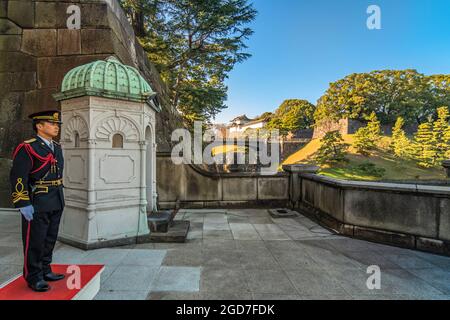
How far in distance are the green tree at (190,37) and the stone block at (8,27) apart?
717 centimetres

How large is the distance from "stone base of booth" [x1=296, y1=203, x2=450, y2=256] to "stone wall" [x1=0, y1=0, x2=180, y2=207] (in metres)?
6.00

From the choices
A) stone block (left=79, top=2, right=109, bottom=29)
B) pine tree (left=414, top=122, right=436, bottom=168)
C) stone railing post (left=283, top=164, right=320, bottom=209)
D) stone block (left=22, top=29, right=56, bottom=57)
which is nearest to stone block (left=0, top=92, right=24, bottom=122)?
stone block (left=22, top=29, right=56, bottom=57)

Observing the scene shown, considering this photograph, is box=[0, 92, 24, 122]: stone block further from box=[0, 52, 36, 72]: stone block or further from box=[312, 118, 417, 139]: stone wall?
box=[312, 118, 417, 139]: stone wall

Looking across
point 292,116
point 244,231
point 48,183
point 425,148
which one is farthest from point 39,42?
point 292,116

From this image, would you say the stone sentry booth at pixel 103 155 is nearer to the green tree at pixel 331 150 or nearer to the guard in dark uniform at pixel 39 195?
the guard in dark uniform at pixel 39 195

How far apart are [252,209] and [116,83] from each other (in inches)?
224

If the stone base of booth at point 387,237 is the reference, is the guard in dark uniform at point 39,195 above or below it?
above

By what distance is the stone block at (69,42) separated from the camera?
27.0ft

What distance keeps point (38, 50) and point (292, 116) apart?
69.6m

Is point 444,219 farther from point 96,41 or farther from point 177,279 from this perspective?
point 96,41

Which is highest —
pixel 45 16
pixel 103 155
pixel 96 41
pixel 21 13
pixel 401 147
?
pixel 21 13

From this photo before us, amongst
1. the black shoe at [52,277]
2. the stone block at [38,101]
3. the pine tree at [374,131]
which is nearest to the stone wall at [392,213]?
the black shoe at [52,277]

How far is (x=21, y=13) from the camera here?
27.3ft
